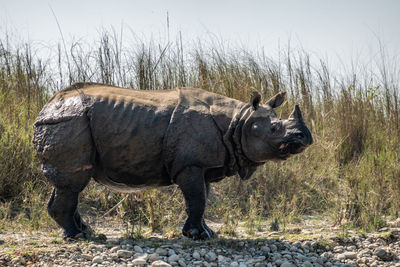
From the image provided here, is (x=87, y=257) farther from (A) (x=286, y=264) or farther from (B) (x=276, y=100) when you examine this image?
(B) (x=276, y=100)

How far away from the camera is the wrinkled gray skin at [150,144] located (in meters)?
4.61

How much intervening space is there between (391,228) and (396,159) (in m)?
2.08

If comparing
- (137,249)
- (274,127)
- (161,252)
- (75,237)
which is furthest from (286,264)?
(75,237)

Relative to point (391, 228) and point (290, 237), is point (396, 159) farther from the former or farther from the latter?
point (290, 237)

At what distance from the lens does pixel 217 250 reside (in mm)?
4590

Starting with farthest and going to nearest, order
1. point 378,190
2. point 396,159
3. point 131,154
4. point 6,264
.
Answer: point 396,159, point 378,190, point 131,154, point 6,264

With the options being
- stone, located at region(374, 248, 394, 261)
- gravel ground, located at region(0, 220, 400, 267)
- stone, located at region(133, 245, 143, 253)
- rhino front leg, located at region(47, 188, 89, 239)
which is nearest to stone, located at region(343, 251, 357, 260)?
gravel ground, located at region(0, 220, 400, 267)

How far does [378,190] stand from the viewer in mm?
6387

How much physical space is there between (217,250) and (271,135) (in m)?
1.12

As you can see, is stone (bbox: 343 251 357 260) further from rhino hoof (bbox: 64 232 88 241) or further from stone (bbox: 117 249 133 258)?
rhino hoof (bbox: 64 232 88 241)

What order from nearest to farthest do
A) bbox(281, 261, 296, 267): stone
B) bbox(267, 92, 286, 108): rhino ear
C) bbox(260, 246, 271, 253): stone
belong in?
bbox(281, 261, 296, 267): stone
bbox(260, 246, 271, 253): stone
bbox(267, 92, 286, 108): rhino ear

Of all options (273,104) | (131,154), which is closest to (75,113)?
(131,154)

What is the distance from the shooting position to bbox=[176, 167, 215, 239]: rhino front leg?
460 cm

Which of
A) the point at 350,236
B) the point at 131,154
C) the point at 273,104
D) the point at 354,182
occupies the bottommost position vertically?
the point at 350,236
